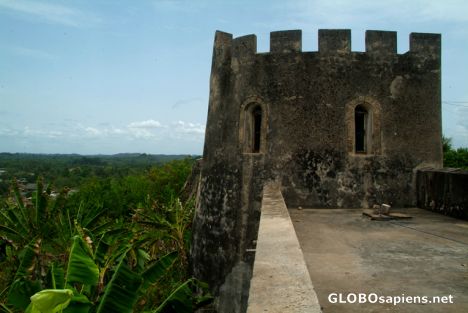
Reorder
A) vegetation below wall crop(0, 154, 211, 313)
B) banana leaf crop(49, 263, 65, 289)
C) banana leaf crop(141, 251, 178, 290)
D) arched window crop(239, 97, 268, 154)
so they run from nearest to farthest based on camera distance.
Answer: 1. vegetation below wall crop(0, 154, 211, 313)
2. banana leaf crop(49, 263, 65, 289)
3. banana leaf crop(141, 251, 178, 290)
4. arched window crop(239, 97, 268, 154)

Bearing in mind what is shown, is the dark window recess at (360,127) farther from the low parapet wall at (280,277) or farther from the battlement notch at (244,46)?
the low parapet wall at (280,277)

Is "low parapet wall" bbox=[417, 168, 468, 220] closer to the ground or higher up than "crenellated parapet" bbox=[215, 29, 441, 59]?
closer to the ground

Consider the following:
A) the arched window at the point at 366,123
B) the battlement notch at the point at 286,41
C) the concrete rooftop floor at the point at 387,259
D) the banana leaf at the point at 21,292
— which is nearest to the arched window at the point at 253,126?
the battlement notch at the point at 286,41

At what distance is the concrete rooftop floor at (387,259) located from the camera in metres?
3.24

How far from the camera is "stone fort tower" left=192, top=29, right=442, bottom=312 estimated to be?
798cm

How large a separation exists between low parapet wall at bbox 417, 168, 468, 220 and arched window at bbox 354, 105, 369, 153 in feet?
3.96

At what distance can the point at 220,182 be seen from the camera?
29.0 feet

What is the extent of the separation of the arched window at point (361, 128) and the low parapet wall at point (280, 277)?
434cm

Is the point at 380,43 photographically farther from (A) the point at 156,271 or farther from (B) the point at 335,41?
(A) the point at 156,271

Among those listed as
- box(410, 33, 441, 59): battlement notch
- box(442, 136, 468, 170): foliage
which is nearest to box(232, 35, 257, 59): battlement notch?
box(410, 33, 441, 59): battlement notch

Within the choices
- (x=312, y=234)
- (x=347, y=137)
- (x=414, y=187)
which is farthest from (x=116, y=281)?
(x=414, y=187)

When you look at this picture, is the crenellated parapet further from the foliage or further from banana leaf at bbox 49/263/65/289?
the foliage

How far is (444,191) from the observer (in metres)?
7.12

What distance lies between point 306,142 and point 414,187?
236cm
